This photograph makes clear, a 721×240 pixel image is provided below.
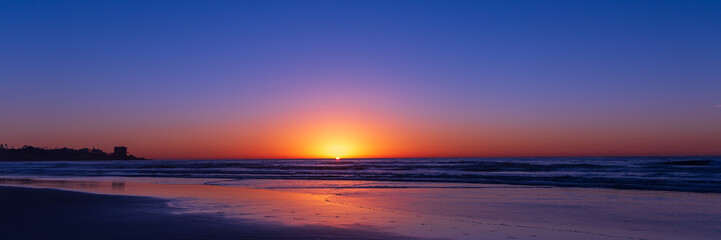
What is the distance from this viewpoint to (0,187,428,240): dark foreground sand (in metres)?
8.42

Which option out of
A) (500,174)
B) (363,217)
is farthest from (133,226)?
(500,174)

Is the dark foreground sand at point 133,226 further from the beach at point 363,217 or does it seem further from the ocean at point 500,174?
the ocean at point 500,174

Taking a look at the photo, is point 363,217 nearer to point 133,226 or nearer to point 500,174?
point 133,226

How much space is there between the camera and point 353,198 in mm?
15977

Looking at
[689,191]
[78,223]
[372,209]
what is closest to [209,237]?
[78,223]

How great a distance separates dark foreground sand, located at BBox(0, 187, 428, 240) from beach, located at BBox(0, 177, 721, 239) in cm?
2

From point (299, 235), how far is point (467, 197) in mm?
9287

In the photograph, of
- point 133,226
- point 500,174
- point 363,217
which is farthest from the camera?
point 500,174

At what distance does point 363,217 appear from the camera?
36.1ft

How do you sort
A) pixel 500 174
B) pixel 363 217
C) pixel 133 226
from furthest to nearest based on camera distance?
1. pixel 500 174
2. pixel 363 217
3. pixel 133 226

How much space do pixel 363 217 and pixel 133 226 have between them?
4621 mm

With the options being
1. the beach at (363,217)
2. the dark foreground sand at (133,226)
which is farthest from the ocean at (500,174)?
the dark foreground sand at (133,226)

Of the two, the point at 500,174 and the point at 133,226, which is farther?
the point at 500,174

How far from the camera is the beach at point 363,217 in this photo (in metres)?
8.80
